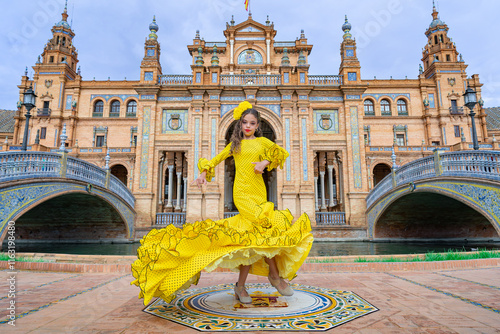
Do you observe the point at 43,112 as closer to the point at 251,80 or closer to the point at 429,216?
the point at 251,80

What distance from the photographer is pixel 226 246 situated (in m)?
2.67

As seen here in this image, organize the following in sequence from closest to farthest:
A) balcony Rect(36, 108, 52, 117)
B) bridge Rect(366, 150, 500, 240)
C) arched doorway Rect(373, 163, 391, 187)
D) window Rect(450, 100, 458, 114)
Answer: bridge Rect(366, 150, 500, 240), arched doorway Rect(373, 163, 391, 187), window Rect(450, 100, 458, 114), balcony Rect(36, 108, 52, 117)

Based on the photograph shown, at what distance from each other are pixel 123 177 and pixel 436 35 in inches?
1298

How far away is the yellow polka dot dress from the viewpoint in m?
2.46

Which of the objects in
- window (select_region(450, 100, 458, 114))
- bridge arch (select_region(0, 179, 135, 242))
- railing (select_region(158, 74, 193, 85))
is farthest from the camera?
window (select_region(450, 100, 458, 114))

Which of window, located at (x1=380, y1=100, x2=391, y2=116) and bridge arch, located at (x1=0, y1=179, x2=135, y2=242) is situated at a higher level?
window, located at (x1=380, y1=100, x2=391, y2=116)

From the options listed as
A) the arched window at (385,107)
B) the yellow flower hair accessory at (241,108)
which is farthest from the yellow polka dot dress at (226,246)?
the arched window at (385,107)

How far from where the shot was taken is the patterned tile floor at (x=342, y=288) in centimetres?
220

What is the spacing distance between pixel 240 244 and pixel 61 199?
1025 cm

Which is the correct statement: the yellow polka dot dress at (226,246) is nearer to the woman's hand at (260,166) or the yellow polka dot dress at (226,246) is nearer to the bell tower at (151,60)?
the woman's hand at (260,166)

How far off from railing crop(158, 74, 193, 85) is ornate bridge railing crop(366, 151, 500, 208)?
1119cm

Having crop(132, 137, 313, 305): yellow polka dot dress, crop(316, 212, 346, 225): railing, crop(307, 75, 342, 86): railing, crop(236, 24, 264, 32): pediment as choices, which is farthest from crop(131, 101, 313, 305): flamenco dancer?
crop(236, 24, 264, 32): pediment

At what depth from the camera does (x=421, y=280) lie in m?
4.21

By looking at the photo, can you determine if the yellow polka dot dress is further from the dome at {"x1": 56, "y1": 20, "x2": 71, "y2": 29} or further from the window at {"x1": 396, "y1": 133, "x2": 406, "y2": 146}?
the dome at {"x1": 56, "y1": 20, "x2": 71, "y2": 29}
